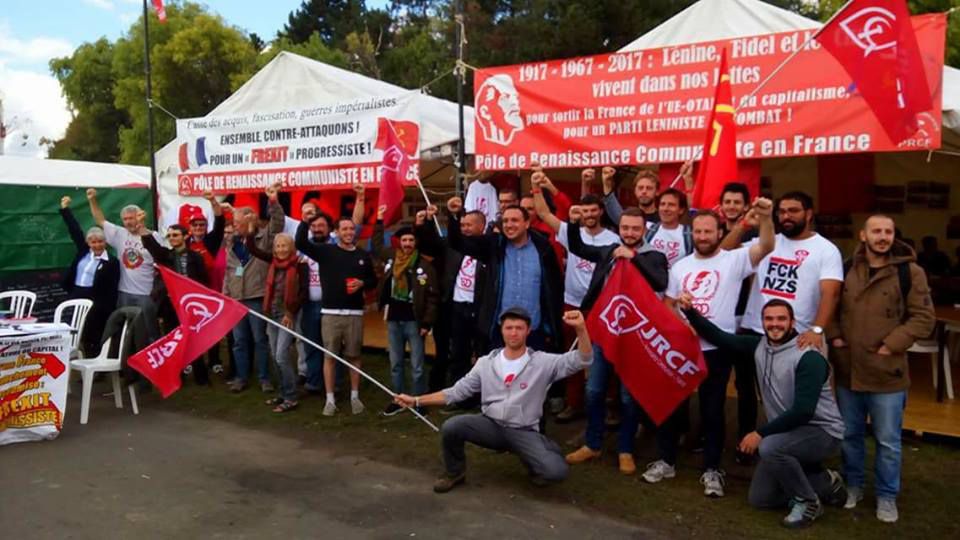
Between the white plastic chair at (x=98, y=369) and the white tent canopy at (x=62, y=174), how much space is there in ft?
15.8

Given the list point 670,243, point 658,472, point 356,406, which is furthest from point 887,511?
point 356,406

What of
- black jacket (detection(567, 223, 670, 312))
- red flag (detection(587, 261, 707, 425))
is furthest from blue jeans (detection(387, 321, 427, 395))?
red flag (detection(587, 261, 707, 425))

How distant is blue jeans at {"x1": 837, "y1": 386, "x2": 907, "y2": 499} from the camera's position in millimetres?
4414

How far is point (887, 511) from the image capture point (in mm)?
4484

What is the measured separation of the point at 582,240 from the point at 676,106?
1.70m

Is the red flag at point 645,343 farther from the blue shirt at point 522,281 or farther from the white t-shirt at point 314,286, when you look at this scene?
the white t-shirt at point 314,286

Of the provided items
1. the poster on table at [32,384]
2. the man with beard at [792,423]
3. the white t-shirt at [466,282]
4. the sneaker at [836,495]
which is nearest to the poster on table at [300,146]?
the white t-shirt at [466,282]

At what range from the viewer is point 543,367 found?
16.2ft

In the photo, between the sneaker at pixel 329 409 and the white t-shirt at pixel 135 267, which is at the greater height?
the white t-shirt at pixel 135 267

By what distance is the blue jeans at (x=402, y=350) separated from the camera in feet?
22.4

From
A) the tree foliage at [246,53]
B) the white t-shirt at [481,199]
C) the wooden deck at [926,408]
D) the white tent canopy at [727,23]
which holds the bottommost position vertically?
the wooden deck at [926,408]

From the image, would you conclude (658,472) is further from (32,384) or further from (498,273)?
(32,384)

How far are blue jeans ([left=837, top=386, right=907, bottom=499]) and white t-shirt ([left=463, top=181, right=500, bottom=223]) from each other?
451 centimetres

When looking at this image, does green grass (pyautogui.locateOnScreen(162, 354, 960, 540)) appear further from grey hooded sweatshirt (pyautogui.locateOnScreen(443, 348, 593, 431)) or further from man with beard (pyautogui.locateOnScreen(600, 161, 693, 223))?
man with beard (pyautogui.locateOnScreen(600, 161, 693, 223))
